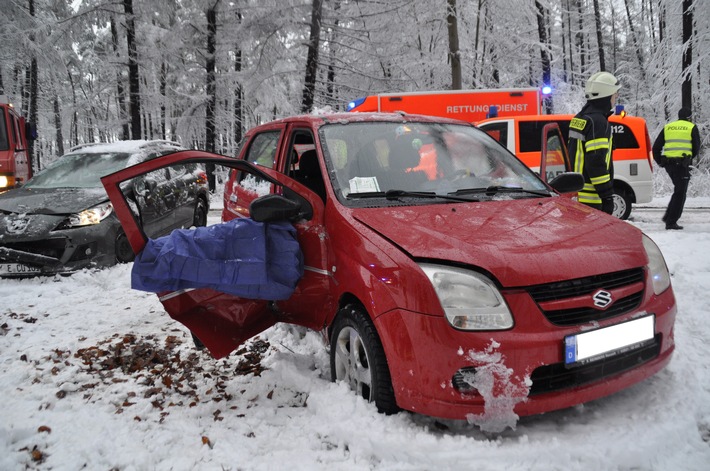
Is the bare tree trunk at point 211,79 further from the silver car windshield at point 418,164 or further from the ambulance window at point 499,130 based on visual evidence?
the silver car windshield at point 418,164

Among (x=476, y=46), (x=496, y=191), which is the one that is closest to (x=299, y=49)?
(x=476, y=46)

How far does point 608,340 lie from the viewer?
253 centimetres

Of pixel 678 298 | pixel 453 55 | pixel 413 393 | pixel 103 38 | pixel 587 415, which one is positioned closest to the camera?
pixel 413 393

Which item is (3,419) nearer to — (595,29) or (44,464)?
(44,464)

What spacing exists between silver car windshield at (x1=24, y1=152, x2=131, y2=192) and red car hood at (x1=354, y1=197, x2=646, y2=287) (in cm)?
591

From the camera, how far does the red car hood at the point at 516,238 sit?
247cm

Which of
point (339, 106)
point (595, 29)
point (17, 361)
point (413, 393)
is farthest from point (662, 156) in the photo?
point (595, 29)

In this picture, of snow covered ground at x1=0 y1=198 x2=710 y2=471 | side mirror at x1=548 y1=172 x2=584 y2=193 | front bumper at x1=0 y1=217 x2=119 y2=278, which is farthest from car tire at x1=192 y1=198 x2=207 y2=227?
side mirror at x1=548 y1=172 x2=584 y2=193

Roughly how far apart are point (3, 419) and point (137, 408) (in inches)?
28.8

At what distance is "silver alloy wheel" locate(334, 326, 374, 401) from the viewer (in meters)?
2.83

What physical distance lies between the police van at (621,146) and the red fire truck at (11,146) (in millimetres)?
9682

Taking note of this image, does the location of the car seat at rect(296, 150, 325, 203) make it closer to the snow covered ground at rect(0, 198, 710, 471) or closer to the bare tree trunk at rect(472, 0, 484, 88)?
the snow covered ground at rect(0, 198, 710, 471)

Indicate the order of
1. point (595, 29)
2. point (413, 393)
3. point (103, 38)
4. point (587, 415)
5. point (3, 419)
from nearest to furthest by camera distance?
point (413, 393)
point (587, 415)
point (3, 419)
point (103, 38)
point (595, 29)

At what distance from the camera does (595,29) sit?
31.2 meters
